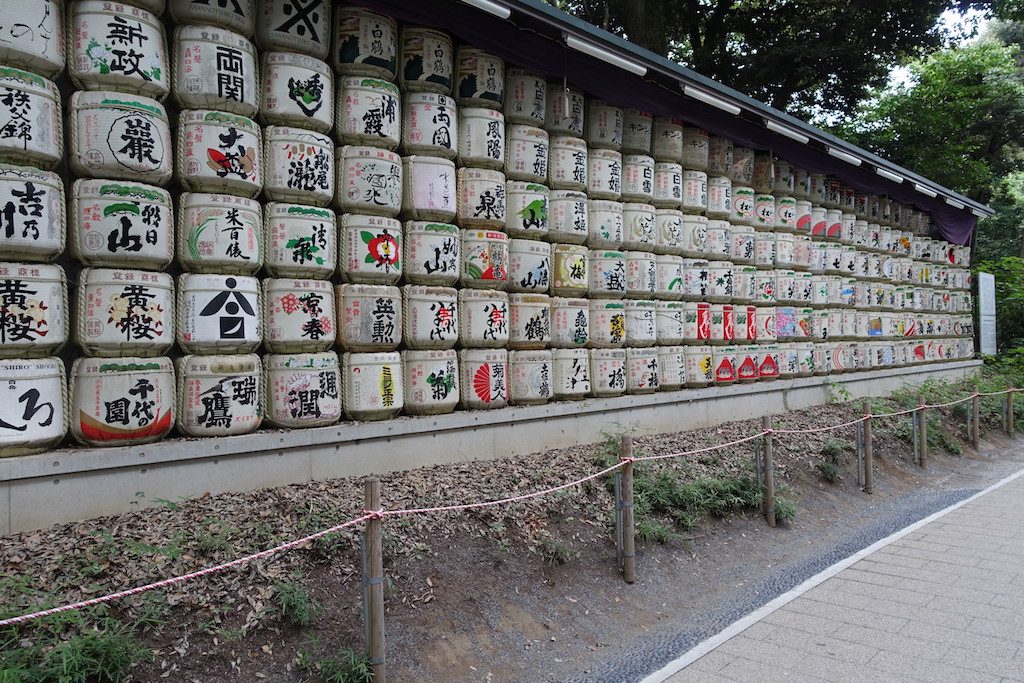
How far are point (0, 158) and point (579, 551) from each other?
4.40 metres

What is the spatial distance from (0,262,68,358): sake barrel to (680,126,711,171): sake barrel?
6.60 metres

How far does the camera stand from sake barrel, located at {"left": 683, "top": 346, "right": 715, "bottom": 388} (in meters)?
8.43

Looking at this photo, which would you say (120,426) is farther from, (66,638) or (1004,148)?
(1004,148)

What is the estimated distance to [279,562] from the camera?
13.4 feet

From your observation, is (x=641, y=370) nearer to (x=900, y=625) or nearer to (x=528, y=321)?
(x=528, y=321)

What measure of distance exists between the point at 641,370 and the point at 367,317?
11.1ft

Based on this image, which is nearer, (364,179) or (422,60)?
(364,179)

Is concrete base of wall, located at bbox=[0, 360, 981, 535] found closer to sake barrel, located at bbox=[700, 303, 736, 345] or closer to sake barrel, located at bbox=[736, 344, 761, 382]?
sake barrel, located at bbox=[700, 303, 736, 345]

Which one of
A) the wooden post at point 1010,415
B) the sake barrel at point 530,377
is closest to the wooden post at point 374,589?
the sake barrel at point 530,377

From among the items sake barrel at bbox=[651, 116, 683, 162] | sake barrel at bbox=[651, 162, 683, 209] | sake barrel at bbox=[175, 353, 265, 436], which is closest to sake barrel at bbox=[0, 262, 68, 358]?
sake barrel at bbox=[175, 353, 265, 436]

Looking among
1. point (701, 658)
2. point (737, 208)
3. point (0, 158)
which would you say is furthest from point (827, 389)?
point (0, 158)

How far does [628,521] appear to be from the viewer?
5.17 metres

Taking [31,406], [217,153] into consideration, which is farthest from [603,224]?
[31,406]

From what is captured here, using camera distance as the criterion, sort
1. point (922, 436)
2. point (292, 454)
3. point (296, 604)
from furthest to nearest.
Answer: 1. point (922, 436)
2. point (292, 454)
3. point (296, 604)
